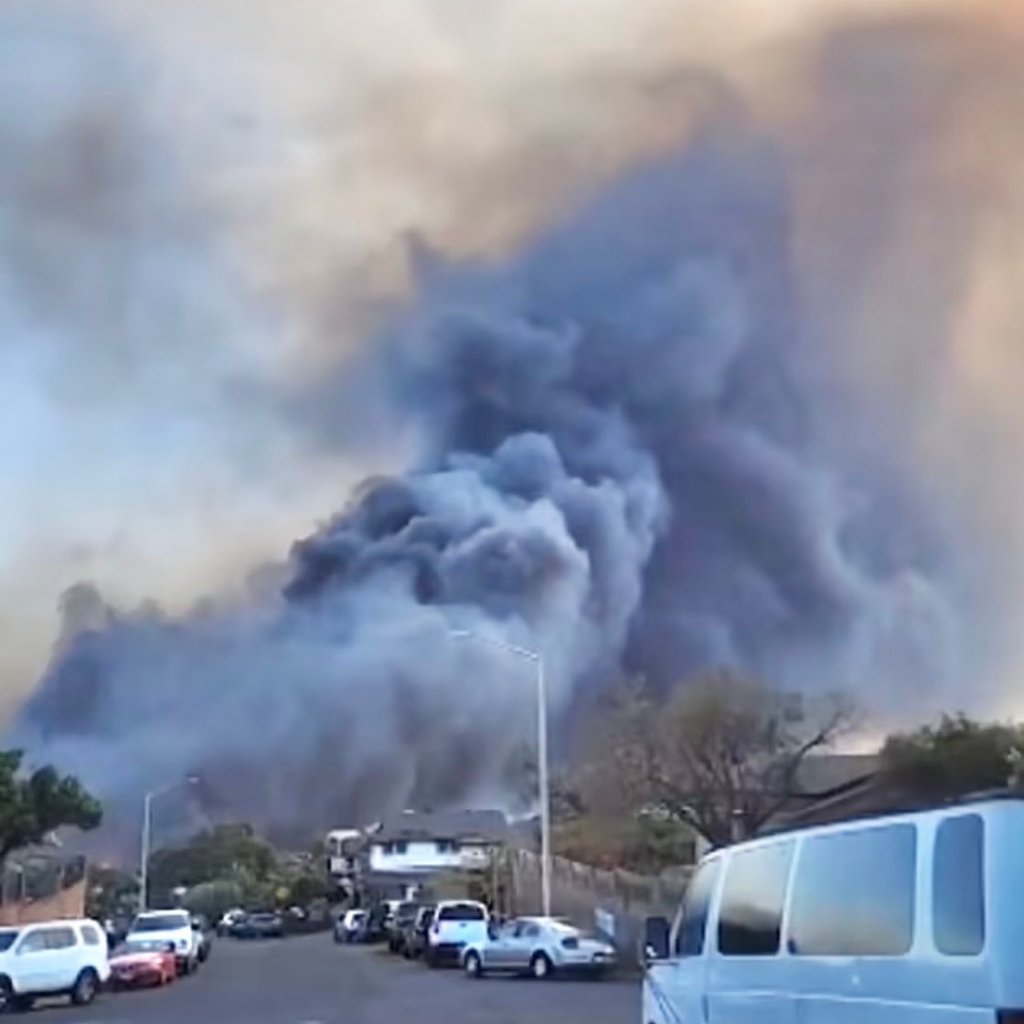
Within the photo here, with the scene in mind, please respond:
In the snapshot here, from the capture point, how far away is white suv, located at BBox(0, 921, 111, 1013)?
37.3 m

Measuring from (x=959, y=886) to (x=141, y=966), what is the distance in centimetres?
3999

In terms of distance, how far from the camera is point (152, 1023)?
29.4 metres

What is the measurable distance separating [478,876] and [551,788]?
A: 18.4 feet

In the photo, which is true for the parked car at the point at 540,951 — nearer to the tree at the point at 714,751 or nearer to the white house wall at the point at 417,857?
the tree at the point at 714,751

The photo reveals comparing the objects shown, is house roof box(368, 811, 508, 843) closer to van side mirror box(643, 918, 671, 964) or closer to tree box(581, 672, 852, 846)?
tree box(581, 672, 852, 846)

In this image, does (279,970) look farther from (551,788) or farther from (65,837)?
(65,837)

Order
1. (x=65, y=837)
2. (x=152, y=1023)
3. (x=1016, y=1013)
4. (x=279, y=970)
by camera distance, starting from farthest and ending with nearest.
→ 1. (x=65, y=837)
2. (x=279, y=970)
3. (x=152, y=1023)
4. (x=1016, y=1013)

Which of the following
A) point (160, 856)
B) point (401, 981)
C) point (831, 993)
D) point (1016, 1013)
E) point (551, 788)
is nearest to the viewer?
point (1016, 1013)

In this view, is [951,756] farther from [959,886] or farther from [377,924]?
[959,886]

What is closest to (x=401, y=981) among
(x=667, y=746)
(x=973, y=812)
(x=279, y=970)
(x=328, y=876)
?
(x=279, y=970)

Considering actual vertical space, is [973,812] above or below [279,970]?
above

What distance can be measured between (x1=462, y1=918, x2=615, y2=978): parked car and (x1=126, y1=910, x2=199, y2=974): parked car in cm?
955

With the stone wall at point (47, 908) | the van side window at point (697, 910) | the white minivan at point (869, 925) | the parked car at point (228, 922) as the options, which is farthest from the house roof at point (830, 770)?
the white minivan at point (869, 925)

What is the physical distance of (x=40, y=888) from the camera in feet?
247
